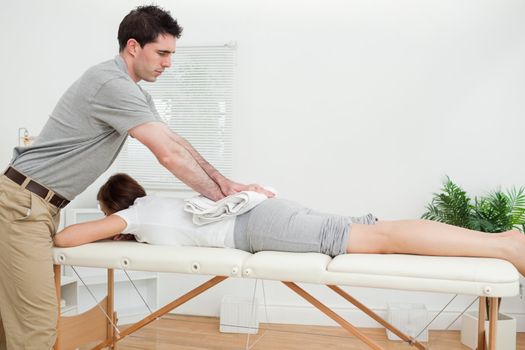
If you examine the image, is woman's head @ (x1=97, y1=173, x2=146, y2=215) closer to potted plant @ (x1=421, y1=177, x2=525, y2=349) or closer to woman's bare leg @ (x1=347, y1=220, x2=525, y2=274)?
woman's bare leg @ (x1=347, y1=220, x2=525, y2=274)

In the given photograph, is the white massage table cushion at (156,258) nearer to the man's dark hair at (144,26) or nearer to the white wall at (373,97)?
the man's dark hair at (144,26)

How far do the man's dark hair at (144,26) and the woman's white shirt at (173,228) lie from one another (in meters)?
0.59

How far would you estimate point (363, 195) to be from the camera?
3166 millimetres

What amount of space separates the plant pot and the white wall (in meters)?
0.38

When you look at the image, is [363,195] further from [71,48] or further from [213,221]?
[71,48]

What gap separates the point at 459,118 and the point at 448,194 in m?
0.48

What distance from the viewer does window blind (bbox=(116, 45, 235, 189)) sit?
3.27 m

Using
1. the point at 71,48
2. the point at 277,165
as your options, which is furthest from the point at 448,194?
the point at 71,48

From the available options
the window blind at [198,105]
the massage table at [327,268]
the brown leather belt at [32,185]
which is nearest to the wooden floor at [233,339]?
the massage table at [327,268]

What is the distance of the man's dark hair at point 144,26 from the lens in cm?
182

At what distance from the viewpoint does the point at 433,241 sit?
62.4 inches

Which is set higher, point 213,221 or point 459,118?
point 459,118

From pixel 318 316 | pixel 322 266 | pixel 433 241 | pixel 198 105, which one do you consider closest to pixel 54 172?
pixel 322 266

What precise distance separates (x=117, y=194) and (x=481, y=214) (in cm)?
190
